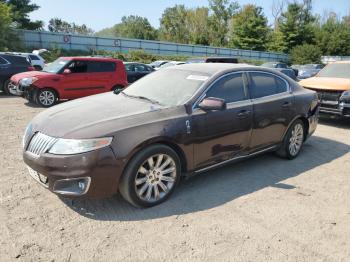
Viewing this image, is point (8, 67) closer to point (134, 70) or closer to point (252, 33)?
point (134, 70)

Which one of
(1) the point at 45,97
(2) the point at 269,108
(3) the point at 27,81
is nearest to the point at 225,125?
(2) the point at 269,108

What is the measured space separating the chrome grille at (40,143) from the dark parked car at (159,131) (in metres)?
0.01

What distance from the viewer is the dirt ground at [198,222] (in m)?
3.20

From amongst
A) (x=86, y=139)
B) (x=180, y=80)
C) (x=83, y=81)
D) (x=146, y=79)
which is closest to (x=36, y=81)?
(x=83, y=81)

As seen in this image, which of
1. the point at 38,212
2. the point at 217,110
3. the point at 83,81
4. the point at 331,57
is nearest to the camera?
the point at 38,212

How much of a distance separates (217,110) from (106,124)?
1.48 meters

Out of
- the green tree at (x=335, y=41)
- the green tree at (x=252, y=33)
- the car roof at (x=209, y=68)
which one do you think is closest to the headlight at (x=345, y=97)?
the car roof at (x=209, y=68)

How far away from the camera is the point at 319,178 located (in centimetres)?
516

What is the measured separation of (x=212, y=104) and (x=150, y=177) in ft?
3.82

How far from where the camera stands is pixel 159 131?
3.88 meters

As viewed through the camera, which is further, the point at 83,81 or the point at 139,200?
the point at 83,81

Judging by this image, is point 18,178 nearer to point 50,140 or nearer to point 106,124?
point 50,140

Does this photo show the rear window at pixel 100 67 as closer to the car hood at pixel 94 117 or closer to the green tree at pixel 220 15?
the car hood at pixel 94 117

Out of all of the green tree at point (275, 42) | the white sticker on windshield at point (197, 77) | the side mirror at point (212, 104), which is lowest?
the side mirror at point (212, 104)
